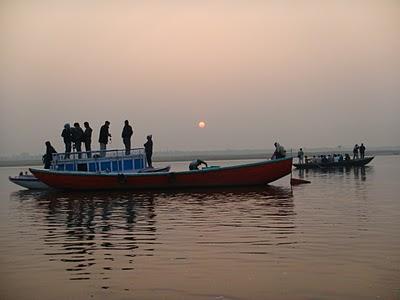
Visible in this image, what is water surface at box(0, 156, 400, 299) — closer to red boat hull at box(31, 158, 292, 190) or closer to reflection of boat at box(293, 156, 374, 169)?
red boat hull at box(31, 158, 292, 190)

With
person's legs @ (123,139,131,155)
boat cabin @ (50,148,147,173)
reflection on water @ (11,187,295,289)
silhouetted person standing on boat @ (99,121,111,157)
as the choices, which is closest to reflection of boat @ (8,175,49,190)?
boat cabin @ (50,148,147,173)

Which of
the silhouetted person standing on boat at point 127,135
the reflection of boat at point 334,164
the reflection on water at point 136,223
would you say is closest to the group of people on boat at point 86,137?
the silhouetted person standing on boat at point 127,135

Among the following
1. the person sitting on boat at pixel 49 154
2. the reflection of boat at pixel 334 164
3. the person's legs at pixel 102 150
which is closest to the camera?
the person's legs at pixel 102 150

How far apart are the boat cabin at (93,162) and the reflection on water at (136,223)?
3.70 metres

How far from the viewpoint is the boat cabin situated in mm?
28578

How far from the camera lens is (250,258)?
374 inches

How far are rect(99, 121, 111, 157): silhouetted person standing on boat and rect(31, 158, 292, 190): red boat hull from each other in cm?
194

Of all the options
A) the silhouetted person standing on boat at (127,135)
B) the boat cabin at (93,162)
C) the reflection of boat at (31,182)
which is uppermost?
the silhouetted person standing on boat at (127,135)

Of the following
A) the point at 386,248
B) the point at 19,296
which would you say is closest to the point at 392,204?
the point at 386,248

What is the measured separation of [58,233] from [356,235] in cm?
766

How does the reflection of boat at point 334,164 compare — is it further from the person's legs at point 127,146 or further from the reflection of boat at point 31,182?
the reflection of boat at point 31,182

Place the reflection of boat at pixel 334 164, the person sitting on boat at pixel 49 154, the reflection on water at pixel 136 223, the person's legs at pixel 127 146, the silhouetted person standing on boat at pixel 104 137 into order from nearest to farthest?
1. the reflection on water at pixel 136 223
2. the silhouetted person standing on boat at pixel 104 137
3. the person's legs at pixel 127 146
4. the person sitting on boat at pixel 49 154
5. the reflection of boat at pixel 334 164

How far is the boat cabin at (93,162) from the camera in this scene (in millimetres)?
28578

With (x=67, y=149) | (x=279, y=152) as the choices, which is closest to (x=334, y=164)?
(x=279, y=152)
